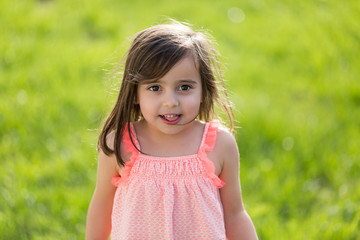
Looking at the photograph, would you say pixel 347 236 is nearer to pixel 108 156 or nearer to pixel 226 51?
pixel 108 156

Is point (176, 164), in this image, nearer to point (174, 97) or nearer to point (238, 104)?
point (174, 97)

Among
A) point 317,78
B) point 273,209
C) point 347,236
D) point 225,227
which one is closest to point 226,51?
point 317,78

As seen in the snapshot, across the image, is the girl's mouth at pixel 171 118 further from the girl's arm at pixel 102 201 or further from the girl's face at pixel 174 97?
the girl's arm at pixel 102 201

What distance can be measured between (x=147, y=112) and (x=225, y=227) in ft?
2.16

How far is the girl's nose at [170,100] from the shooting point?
5.89ft

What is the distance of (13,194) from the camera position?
118 inches

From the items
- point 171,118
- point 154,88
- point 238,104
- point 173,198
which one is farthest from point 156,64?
point 238,104

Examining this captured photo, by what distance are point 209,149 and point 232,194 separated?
25cm

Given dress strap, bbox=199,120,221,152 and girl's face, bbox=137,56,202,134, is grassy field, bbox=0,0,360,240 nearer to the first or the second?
girl's face, bbox=137,56,202,134

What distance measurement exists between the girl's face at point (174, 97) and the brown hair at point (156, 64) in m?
0.03

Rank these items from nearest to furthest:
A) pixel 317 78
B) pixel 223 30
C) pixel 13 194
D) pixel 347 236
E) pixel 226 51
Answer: pixel 347 236 → pixel 13 194 → pixel 317 78 → pixel 226 51 → pixel 223 30

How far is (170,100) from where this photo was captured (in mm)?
1797

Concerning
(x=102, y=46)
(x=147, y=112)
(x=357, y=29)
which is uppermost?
(x=357, y=29)

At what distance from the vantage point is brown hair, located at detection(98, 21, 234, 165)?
182cm
